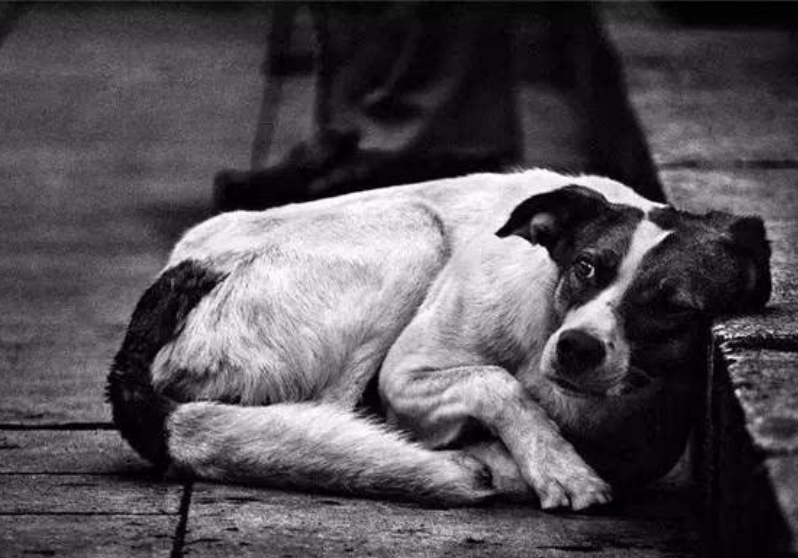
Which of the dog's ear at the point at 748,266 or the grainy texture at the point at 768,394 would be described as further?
the dog's ear at the point at 748,266

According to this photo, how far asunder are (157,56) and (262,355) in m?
6.90

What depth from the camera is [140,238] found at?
765 cm

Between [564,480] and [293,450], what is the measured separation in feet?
2.27

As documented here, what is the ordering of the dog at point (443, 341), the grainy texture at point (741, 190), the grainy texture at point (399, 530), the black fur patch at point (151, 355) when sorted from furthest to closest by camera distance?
1. the black fur patch at point (151, 355)
2. the dog at point (443, 341)
3. the grainy texture at point (399, 530)
4. the grainy texture at point (741, 190)

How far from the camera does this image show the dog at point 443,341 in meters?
4.30

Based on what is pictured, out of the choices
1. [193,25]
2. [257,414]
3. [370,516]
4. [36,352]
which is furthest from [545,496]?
[193,25]

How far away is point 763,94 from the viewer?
321 inches

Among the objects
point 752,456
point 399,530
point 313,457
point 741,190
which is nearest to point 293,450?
point 313,457

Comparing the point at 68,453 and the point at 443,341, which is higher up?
the point at 443,341

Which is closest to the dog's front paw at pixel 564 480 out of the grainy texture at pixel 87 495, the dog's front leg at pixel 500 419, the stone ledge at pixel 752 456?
the dog's front leg at pixel 500 419

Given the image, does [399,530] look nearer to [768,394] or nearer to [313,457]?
[313,457]

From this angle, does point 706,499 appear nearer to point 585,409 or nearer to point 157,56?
point 585,409

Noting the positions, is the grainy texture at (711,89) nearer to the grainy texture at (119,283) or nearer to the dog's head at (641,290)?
the grainy texture at (119,283)

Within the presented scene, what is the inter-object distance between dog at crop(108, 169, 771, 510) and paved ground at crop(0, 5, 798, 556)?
0.39ft
